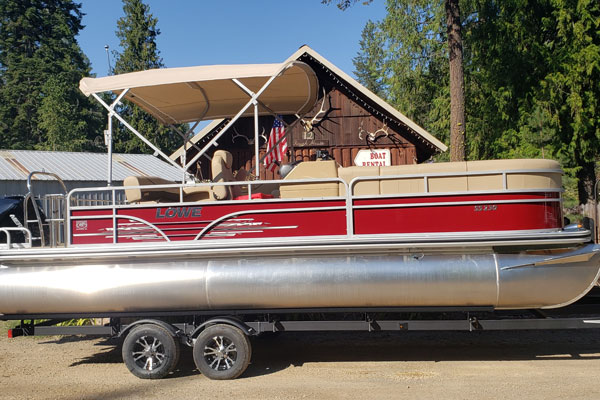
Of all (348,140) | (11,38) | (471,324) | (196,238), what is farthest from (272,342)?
(11,38)

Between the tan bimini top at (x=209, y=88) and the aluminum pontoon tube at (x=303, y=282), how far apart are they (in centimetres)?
234

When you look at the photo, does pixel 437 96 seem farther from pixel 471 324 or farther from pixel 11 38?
pixel 11 38

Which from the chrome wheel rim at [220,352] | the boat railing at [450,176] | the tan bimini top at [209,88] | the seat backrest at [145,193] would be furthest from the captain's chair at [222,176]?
the chrome wheel rim at [220,352]

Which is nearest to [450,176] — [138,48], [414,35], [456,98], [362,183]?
[362,183]

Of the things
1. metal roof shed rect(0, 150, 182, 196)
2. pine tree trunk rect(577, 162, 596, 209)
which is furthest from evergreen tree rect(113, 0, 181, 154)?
pine tree trunk rect(577, 162, 596, 209)

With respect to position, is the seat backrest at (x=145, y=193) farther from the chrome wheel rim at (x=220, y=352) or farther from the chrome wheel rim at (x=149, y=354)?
the chrome wheel rim at (x=220, y=352)

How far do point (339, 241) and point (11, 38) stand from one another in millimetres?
50373

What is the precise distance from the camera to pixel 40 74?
4725 centimetres

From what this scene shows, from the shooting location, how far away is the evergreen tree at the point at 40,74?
41.5 m

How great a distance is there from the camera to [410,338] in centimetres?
961

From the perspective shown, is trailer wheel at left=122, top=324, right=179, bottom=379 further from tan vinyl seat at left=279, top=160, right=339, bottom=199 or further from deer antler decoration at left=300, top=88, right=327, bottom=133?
deer antler decoration at left=300, top=88, right=327, bottom=133

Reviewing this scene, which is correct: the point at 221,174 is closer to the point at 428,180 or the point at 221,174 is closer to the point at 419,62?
the point at 428,180

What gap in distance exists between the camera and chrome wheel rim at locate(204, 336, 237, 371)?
7465 millimetres

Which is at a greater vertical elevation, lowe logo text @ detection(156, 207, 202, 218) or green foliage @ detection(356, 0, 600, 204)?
green foliage @ detection(356, 0, 600, 204)
